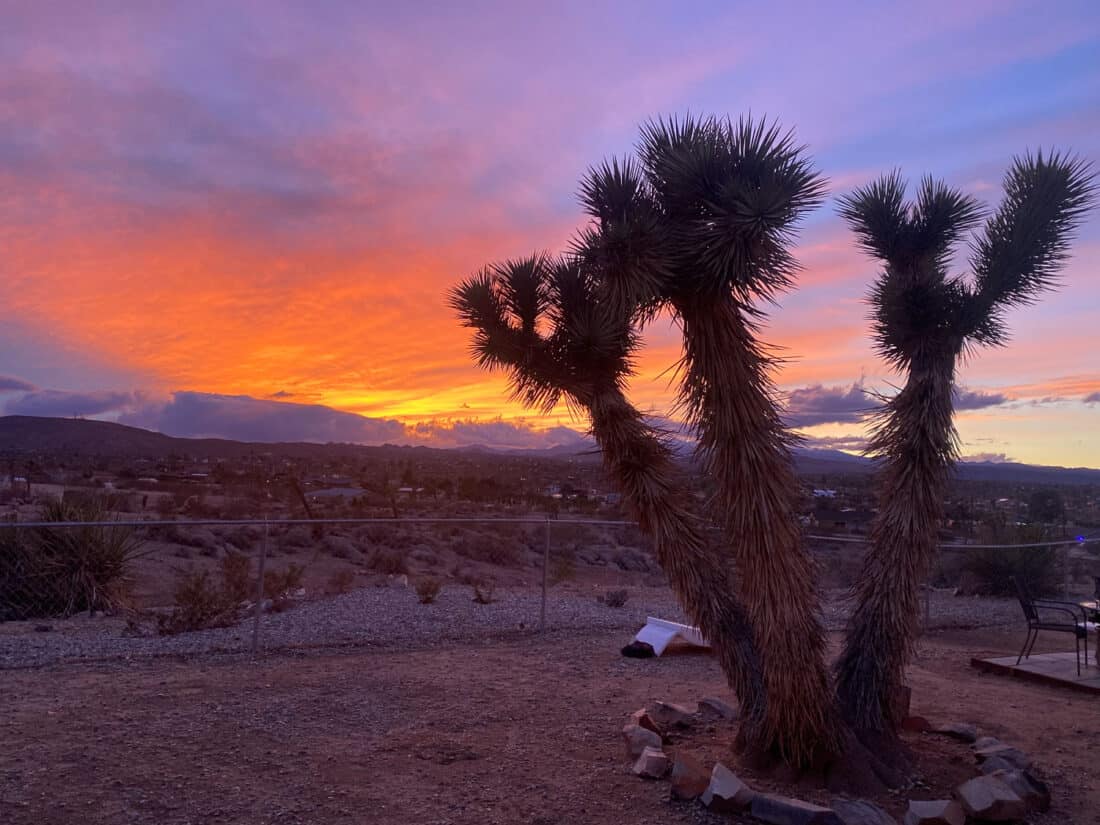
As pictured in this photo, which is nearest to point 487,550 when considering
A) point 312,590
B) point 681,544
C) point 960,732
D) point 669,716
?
point 312,590

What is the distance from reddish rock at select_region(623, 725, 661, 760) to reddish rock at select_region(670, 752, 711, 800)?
0.73m

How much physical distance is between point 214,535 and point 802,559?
19.8 m

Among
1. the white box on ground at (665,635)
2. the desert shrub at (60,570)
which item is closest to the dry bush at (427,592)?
the white box on ground at (665,635)

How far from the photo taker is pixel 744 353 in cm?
660

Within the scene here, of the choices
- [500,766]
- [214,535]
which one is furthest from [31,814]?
[214,535]

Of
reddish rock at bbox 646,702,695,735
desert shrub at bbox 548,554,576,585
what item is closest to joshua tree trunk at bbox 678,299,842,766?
reddish rock at bbox 646,702,695,735

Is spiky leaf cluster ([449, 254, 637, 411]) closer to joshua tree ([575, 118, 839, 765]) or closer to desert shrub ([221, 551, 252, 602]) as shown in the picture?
joshua tree ([575, 118, 839, 765])

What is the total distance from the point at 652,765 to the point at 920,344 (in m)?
3.96

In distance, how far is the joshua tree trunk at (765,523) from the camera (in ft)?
20.7

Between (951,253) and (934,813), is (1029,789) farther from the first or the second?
(951,253)

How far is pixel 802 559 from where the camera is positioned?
21.4ft

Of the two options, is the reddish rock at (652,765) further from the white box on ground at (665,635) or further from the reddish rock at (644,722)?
the white box on ground at (665,635)

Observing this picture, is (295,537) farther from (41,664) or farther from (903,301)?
(903,301)

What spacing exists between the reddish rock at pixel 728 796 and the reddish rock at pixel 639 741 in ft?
3.49
